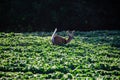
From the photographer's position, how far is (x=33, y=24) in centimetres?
4469

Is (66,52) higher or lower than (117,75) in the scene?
higher

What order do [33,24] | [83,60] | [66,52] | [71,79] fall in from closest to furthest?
[71,79], [83,60], [66,52], [33,24]

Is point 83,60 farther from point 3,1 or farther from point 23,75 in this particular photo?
point 3,1

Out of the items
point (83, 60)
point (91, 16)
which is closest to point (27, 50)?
point (83, 60)

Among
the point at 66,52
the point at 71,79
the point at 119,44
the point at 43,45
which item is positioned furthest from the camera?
the point at 119,44

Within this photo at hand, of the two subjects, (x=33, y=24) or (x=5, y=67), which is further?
(x=33, y=24)

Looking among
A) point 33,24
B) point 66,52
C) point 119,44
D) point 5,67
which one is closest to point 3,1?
point 33,24

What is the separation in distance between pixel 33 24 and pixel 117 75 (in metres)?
33.1

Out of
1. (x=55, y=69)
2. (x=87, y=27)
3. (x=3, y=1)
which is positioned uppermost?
(x=3, y=1)

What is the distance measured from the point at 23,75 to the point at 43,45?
24.9 ft

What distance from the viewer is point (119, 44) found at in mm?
22453

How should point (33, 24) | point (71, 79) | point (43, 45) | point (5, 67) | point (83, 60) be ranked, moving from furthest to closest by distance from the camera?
point (33, 24)
point (43, 45)
point (83, 60)
point (5, 67)
point (71, 79)

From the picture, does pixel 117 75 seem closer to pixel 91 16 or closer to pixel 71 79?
pixel 71 79

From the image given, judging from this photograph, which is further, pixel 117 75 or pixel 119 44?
pixel 119 44
